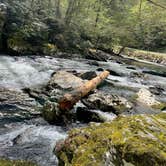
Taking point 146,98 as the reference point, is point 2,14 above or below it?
above

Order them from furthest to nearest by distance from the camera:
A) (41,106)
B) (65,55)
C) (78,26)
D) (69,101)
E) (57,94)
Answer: (78,26)
(65,55)
(57,94)
(41,106)
(69,101)

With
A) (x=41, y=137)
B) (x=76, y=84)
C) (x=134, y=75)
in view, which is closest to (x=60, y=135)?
(x=41, y=137)

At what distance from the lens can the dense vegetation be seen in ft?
76.6

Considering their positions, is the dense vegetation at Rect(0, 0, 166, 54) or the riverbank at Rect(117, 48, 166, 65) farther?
the riverbank at Rect(117, 48, 166, 65)

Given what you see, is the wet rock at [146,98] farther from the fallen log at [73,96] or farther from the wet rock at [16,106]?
the wet rock at [16,106]

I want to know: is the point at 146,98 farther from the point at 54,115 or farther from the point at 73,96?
the point at 54,115

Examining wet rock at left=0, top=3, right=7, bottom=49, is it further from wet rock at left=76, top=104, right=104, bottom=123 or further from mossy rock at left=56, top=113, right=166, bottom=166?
mossy rock at left=56, top=113, right=166, bottom=166

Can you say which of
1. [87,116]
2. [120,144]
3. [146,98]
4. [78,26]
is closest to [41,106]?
[87,116]

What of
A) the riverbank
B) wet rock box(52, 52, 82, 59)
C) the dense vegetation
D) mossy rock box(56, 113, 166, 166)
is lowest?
the riverbank

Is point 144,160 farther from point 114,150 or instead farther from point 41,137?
point 41,137

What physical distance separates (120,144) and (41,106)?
6.49 m

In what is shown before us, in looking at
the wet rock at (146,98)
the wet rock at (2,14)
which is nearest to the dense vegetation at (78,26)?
the wet rock at (2,14)

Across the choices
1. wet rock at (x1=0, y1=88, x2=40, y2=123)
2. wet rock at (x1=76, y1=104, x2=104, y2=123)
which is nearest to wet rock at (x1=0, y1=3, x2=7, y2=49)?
wet rock at (x1=0, y1=88, x2=40, y2=123)

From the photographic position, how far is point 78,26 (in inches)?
1270
